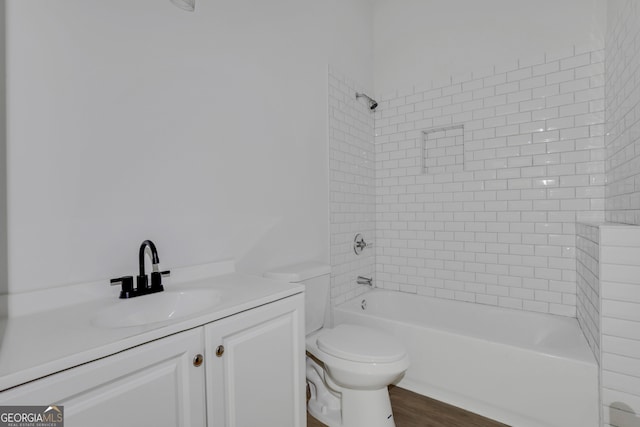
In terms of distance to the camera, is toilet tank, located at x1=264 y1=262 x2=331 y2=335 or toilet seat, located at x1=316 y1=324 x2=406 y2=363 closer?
toilet seat, located at x1=316 y1=324 x2=406 y2=363

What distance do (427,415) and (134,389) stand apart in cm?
171

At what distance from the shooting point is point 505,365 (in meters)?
1.74

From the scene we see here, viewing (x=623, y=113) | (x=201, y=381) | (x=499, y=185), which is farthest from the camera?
(x=499, y=185)

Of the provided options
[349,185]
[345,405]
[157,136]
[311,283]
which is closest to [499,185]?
[349,185]

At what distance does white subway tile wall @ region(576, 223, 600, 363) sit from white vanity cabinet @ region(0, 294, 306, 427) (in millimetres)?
1469

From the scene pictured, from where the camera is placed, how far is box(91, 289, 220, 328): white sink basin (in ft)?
3.48

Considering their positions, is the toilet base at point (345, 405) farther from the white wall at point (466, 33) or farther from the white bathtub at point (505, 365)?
the white wall at point (466, 33)

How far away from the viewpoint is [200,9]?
1.53 meters

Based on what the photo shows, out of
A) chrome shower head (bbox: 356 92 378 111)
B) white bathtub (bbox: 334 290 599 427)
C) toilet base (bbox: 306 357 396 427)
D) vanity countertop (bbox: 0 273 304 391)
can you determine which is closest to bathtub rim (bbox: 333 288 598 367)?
white bathtub (bbox: 334 290 599 427)

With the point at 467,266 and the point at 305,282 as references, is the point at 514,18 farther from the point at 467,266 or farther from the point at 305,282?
the point at 305,282

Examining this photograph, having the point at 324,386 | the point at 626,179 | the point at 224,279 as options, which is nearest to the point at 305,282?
the point at 224,279

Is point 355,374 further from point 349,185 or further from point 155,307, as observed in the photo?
point 349,185

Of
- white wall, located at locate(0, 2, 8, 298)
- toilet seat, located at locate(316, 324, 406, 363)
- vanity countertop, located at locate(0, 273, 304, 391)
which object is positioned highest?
white wall, located at locate(0, 2, 8, 298)

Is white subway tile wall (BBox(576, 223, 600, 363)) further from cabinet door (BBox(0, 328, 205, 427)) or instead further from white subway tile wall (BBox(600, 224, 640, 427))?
cabinet door (BBox(0, 328, 205, 427))
